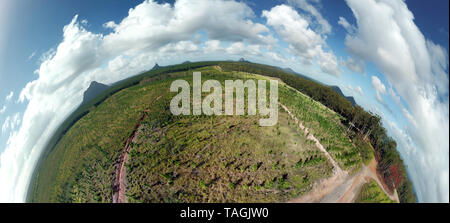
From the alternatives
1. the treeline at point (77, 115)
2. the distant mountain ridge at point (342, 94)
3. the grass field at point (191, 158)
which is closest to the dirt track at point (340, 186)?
the grass field at point (191, 158)

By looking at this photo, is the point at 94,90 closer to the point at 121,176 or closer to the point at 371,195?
the point at 121,176

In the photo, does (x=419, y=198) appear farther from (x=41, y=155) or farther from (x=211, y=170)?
(x=41, y=155)

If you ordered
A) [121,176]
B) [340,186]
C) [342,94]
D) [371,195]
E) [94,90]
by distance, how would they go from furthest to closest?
[94,90] → [342,94] → [340,186] → [121,176] → [371,195]

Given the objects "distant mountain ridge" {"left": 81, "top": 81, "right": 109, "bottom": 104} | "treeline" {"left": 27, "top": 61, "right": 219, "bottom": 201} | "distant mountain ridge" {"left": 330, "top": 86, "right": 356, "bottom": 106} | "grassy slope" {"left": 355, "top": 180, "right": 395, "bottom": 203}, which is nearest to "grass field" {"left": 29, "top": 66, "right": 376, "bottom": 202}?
"treeline" {"left": 27, "top": 61, "right": 219, "bottom": 201}

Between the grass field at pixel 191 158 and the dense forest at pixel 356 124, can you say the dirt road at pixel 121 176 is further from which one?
the dense forest at pixel 356 124

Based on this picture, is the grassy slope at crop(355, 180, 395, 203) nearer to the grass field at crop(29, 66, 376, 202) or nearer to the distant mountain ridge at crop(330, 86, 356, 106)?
the grass field at crop(29, 66, 376, 202)

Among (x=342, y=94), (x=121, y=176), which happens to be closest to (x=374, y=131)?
(x=342, y=94)

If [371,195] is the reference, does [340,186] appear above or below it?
above
